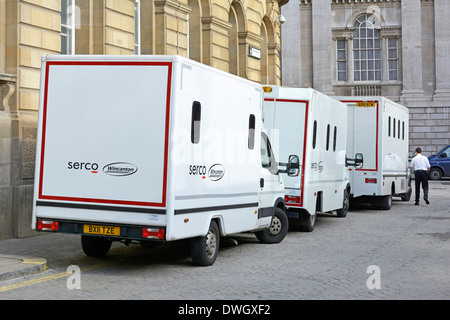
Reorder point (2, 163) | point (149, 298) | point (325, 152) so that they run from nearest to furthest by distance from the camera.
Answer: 1. point (149, 298)
2. point (2, 163)
3. point (325, 152)

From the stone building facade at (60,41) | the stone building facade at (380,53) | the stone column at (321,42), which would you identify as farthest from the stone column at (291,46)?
the stone building facade at (60,41)

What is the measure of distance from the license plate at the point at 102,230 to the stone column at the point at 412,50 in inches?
1462

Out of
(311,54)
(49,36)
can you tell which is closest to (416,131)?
(311,54)

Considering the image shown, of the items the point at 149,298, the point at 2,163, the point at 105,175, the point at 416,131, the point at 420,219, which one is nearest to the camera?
the point at 149,298

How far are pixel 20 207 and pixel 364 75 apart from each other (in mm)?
35541

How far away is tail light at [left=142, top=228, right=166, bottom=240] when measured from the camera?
359 inches

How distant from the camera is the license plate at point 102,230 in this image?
371 inches

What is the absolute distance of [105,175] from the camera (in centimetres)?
948

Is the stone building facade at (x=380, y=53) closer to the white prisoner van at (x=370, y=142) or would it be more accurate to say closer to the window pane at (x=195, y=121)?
the white prisoner van at (x=370, y=142)

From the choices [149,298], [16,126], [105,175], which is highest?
[16,126]

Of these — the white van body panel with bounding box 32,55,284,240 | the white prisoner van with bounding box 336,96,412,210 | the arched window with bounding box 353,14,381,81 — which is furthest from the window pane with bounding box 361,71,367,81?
the white van body panel with bounding box 32,55,284,240

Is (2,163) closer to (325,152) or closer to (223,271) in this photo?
(223,271)

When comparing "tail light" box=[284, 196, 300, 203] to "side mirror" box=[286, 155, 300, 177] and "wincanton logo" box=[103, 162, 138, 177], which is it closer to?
"side mirror" box=[286, 155, 300, 177]

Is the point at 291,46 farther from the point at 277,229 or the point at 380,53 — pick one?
the point at 277,229
